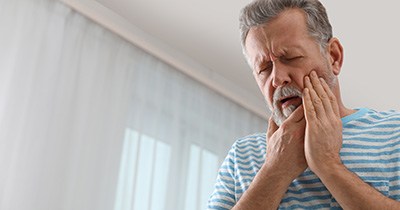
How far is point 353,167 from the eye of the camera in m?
1.28

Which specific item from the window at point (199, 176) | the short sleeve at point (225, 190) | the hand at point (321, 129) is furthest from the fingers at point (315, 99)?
the window at point (199, 176)

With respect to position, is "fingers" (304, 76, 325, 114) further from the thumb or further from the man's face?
the thumb

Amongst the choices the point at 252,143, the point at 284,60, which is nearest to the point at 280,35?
the point at 284,60

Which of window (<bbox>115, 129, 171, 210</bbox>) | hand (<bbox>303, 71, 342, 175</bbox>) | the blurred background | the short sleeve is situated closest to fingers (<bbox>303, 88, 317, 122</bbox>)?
hand (<bbox>303, 71, 342, 175</bbox>)

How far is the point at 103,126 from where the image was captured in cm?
288

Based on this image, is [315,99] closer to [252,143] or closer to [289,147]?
[289,147]

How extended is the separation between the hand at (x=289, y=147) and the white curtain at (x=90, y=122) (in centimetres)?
141

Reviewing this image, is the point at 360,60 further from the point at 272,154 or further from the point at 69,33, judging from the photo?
the point at 272,154

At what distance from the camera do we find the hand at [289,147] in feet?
4.25

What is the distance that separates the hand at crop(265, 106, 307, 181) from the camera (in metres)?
1.30

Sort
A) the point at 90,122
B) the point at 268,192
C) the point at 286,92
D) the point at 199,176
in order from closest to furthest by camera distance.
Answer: the point at 268,192
the point at 286,92
the point at 90,122
the point at 199,176

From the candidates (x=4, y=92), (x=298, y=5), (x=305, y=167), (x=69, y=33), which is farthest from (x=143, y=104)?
(x=305, y=167)

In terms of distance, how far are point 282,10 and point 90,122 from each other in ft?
4.96

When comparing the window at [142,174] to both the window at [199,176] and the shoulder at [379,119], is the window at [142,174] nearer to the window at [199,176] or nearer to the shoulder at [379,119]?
the window at [199,176]
